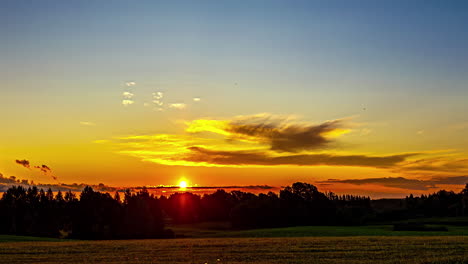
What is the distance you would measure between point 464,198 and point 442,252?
14756cm

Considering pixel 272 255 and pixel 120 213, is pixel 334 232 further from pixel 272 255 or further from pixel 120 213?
pixel 120 213

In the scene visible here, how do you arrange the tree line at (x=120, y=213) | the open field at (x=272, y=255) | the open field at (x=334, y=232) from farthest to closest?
the tree line at (x=120, y=213), the open field at (x=334, y=232), the open field at (x=272, y=255)

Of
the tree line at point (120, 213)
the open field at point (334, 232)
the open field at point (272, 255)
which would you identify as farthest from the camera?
the tree line at point (120, 213)

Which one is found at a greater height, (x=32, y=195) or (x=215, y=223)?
(x=32, y=195)

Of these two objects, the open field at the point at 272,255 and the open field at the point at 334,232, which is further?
the open field at the point at 334,232

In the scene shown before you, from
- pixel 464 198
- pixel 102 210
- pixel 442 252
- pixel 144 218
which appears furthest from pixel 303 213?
pixel 442 252

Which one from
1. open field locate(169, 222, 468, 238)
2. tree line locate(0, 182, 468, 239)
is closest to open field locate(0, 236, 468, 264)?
open field locate(169, 222, 468, 238)

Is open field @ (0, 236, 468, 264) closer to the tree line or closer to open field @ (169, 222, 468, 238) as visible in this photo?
open field @ (169, 222, 468, 238)

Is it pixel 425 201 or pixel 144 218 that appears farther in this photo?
pixel 425 201

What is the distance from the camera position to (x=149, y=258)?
39250 mm

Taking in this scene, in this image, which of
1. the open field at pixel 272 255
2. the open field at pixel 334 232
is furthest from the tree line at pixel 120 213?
the open field at pixel 272 255

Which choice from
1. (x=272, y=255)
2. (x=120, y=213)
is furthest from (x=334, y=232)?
(x=120, y=213)

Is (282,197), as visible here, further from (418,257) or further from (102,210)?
(418,257)

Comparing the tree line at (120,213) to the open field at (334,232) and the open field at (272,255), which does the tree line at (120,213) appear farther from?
the open field at (272,255)
